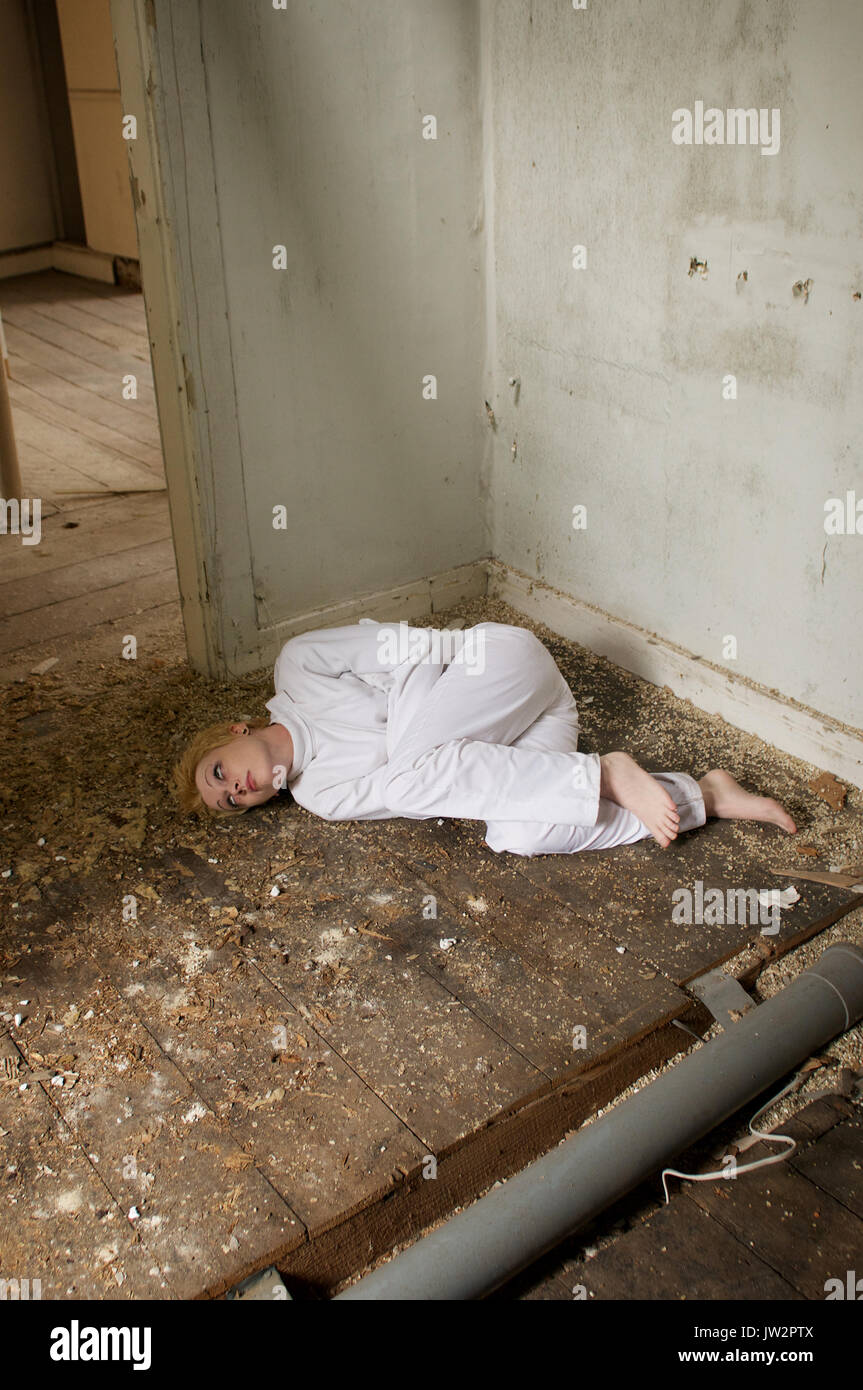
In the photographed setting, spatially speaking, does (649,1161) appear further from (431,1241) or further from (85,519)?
(85,519)

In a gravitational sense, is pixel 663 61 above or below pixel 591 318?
above

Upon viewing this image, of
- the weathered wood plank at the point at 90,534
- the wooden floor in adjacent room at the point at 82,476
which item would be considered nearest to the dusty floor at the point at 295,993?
the wooden floor in adjacent room at the point at 82,476

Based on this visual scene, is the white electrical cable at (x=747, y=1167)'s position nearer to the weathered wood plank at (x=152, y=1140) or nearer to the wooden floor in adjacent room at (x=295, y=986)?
the wooden floor in adjacent room at (x=295, y=986)

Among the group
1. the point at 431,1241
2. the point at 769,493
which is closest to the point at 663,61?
the point at 769,493

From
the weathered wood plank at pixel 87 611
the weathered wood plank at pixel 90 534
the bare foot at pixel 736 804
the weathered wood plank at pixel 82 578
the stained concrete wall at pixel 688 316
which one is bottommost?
the bare foot at pixel 736 804

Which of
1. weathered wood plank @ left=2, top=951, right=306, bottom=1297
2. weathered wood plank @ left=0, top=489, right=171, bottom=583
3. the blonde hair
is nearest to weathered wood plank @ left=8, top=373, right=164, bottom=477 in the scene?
weathered wood plank @ left=0, top=489, right=171, bottom=583

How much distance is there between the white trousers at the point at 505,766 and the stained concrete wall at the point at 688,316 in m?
0.52

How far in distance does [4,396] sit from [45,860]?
2.08m

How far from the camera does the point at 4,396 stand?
3834mm

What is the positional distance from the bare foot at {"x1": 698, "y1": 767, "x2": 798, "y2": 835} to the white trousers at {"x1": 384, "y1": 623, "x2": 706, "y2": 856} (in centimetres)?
4

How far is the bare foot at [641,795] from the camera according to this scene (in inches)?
89.3

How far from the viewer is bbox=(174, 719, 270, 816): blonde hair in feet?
8.04

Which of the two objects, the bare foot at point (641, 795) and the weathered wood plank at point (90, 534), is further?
the weathered wood plank at point (90, 534)

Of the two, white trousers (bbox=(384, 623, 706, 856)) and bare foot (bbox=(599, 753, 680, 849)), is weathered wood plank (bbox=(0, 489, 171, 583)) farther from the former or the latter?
bare foot (bbox=(599, 753, 680, 849))
